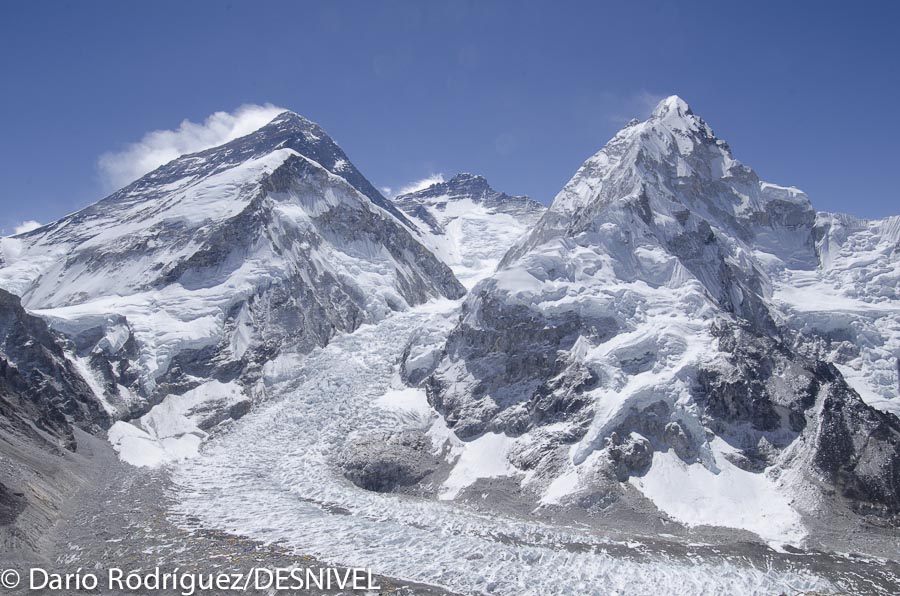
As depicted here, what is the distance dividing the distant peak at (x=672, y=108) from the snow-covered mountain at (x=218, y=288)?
6961 cm

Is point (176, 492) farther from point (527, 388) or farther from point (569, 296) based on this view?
point (569, 296)

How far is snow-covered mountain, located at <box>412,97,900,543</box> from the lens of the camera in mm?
75688

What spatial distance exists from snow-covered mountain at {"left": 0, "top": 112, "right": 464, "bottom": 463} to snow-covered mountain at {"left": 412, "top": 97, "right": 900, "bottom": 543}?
33.7m

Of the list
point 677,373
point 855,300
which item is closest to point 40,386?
point 677,373

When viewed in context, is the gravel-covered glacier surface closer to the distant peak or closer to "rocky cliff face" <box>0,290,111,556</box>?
"rocky cliff face" <box>0,290,111,556</box>

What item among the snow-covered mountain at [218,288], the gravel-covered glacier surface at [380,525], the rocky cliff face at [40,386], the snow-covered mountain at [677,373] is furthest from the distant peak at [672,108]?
the rocky cliff face at [40,386]

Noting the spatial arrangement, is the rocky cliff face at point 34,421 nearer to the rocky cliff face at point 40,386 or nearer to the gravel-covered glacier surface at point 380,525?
the rocky cliff face at point 40,386

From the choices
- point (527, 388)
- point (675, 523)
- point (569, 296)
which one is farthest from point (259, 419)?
point (675, 523)

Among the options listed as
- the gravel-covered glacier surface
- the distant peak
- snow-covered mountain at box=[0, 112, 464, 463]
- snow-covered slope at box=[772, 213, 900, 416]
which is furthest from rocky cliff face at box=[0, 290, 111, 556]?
the distant peak

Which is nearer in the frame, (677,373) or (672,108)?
(677,373)

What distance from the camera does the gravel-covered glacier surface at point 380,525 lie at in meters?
56.7

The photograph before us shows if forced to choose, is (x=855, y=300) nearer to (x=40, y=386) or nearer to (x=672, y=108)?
(x=672, y=108)

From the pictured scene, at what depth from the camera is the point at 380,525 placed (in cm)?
6938

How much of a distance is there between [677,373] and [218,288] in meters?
83.0
